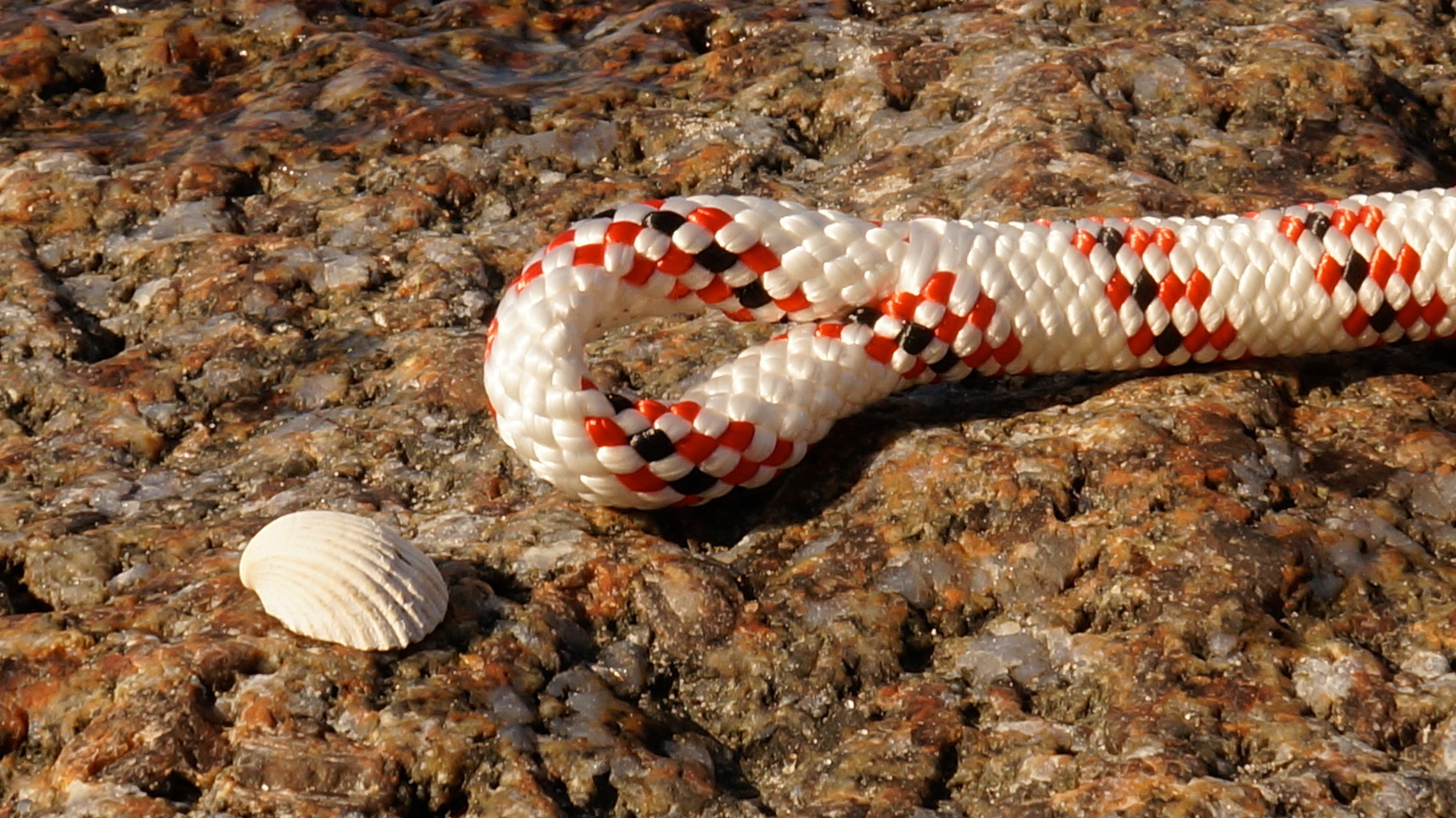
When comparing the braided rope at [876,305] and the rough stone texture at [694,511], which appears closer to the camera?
the rough stone texture at [694,511]

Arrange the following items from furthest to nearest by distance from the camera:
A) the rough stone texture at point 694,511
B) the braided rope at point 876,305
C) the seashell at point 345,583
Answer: the braided rope at point 876,305 → the seashell at point 345,583 → the rough stone texture at point 694,511

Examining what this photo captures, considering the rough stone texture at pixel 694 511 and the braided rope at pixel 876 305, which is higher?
the braided rope at pixel 876 305

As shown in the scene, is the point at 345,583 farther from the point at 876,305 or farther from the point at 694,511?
the point at 876,305

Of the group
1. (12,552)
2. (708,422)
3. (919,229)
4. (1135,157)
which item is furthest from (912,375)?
(12,552)

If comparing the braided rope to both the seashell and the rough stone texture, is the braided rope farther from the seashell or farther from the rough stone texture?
the seashell

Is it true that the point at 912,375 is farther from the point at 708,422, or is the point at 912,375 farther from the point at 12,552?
the point at 12,552

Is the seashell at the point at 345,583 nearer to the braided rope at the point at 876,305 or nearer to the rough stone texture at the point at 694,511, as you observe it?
the rough stone texture at the point at 694,511

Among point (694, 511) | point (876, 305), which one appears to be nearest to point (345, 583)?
point (694, 511)

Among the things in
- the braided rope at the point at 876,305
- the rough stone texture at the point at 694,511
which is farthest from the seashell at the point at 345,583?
the braided rope at the point at 876,305
